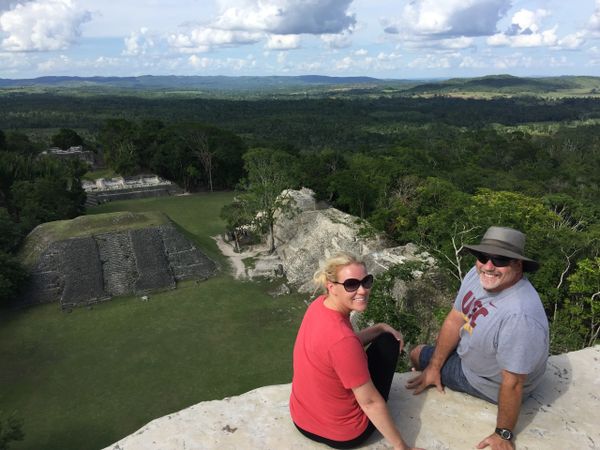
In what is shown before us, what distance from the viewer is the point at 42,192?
27.0 metres

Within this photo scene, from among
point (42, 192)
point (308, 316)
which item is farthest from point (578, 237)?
point (42, 192)

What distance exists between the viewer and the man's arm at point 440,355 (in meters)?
4.20

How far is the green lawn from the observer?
11.8m

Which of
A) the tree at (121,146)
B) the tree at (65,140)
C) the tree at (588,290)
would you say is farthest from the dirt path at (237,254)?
the tree at (65,140)

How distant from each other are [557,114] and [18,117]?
142685 mm

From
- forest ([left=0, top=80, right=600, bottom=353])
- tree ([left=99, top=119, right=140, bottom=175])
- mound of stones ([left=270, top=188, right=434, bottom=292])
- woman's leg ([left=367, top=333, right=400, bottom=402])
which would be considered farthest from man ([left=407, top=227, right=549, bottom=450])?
tree ([left=99, top=119, right=140, bottom=175])

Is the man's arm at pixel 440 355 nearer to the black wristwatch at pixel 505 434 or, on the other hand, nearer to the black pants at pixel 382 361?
the black pants at pixel 382 361

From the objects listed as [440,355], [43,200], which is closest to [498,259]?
[440,355]

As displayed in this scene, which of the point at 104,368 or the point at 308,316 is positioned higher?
the point at 308,316

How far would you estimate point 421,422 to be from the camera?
12.6 feet

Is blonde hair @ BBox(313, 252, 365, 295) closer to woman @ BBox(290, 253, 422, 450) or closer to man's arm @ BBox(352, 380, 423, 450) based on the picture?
woman @ BBox(290, 253, 422, 450)

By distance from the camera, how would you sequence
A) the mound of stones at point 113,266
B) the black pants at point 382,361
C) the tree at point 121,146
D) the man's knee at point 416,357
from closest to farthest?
the black pants at point 382,361 < the man's knee at point 416,357 < the mound of stones at point 113,266 < the tree at point 121,146

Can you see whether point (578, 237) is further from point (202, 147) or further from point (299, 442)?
point (202, 147)

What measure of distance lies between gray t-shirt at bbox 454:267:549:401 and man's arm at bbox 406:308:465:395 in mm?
82
